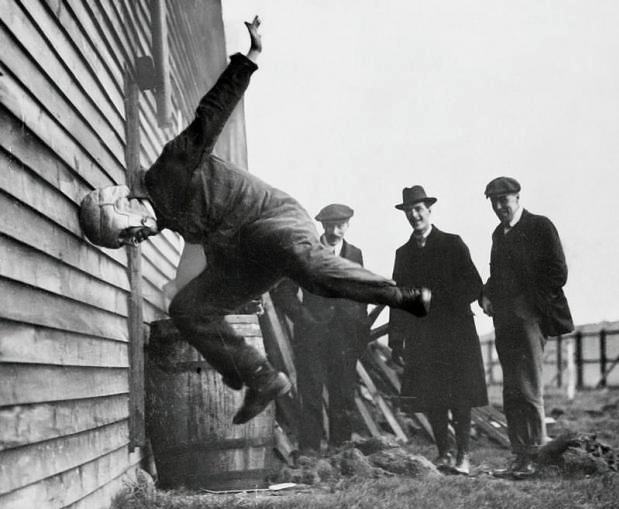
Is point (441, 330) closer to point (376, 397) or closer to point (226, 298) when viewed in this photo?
point (376, 397)

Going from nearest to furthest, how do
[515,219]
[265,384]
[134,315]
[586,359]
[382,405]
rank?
1. [265,384]
2. [134,315]
3. [515,219]
4. [382,405]
5. [586,359]

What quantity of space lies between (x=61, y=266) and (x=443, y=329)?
3.76 metres

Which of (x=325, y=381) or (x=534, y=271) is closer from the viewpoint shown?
(x=534, y=271)

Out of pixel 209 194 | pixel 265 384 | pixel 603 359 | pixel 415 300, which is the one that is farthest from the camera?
pixel 603 359

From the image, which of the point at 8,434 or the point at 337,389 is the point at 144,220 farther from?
the point at 337,389

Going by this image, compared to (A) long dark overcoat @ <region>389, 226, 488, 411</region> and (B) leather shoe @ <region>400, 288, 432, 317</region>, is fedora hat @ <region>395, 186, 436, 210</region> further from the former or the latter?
(B) leather shoe @ <region>400, 288, 432, 317</region>

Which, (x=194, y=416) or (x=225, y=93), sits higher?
(x=225, y=93)

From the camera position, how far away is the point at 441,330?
254 inches

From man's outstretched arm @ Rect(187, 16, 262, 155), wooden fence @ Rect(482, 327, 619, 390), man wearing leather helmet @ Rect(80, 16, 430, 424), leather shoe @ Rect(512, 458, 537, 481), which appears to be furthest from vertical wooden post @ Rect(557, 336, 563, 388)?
man's outstretched arm @ Rect(187, 16, 262, 155)

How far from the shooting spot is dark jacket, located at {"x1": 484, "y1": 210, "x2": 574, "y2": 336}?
20.1 ft

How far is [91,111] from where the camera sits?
4.16m

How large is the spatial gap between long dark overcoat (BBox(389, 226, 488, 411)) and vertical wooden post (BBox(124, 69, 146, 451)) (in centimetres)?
221

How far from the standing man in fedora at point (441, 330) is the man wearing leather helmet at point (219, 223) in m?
2.73

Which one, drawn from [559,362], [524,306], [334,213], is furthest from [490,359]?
[334,213]
